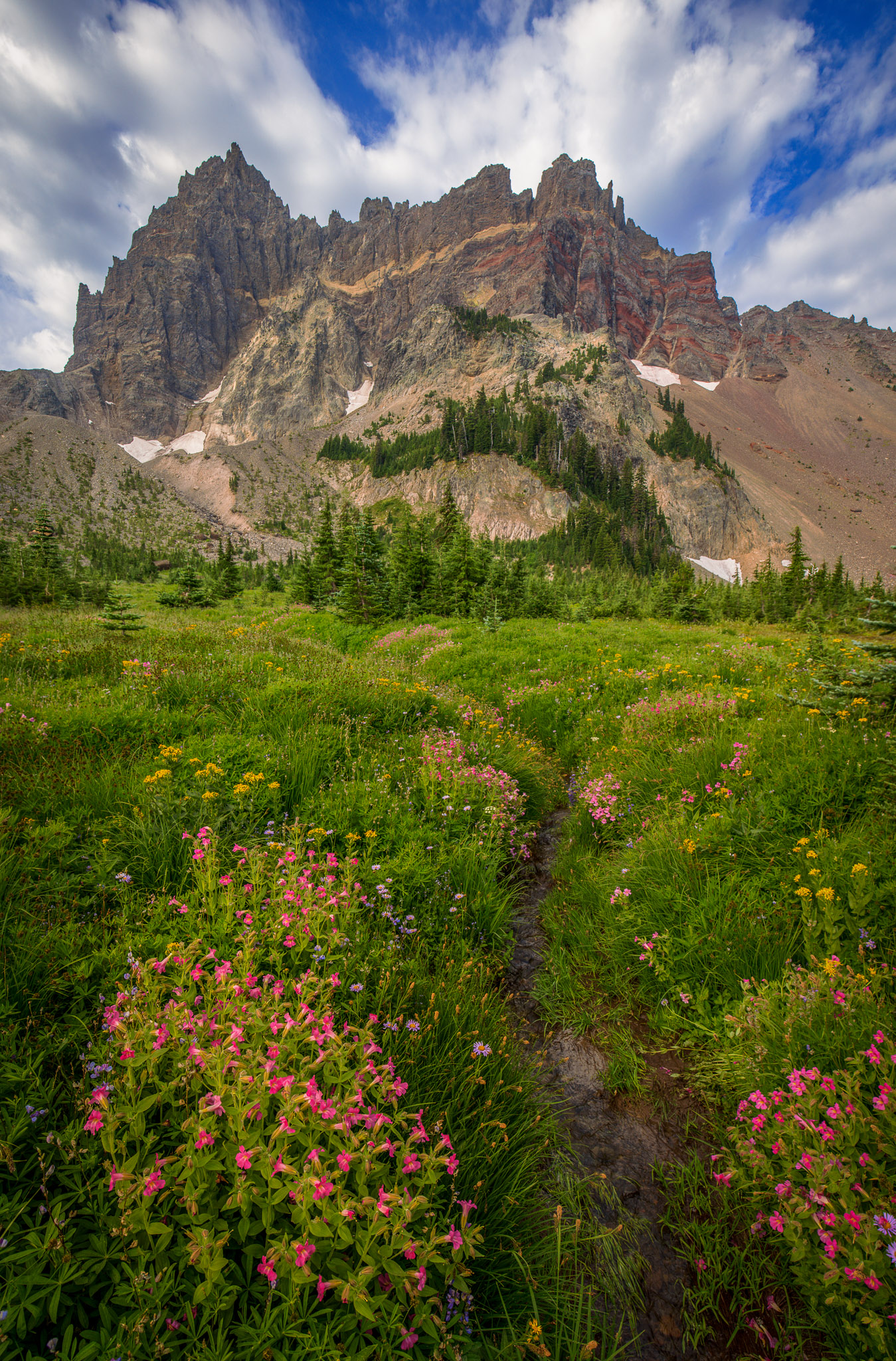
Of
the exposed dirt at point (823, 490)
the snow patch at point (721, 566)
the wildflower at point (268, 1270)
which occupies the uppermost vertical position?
the exposed dirt at point (823, 490)

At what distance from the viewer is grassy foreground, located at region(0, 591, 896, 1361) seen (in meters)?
1.83

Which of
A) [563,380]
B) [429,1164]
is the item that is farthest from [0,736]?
[563,380]

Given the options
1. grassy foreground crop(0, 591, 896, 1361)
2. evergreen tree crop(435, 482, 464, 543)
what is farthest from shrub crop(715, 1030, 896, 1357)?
evergreen tree crop(435, 482, 464, 543)

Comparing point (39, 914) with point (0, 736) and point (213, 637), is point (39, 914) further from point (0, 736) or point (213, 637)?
point (213, 637)

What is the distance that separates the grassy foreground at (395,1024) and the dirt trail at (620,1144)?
0.12 metres

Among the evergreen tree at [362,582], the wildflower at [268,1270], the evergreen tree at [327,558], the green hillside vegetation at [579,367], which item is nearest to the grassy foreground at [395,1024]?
the wildflower at [268,1270]

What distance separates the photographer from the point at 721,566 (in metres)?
137

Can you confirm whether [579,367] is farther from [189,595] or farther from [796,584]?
[189,595]

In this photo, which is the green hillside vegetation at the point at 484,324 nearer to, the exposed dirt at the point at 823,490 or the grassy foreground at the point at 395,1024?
the exposed dirt at the point at 823,490

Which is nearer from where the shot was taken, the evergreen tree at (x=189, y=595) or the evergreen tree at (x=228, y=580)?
the evergreen tree at (x=189, y=595)

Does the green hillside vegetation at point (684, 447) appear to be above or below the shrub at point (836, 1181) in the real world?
above

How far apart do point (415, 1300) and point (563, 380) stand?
183 m

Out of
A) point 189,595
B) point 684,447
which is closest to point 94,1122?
point 189,595

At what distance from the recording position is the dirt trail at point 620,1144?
2.64 metres
